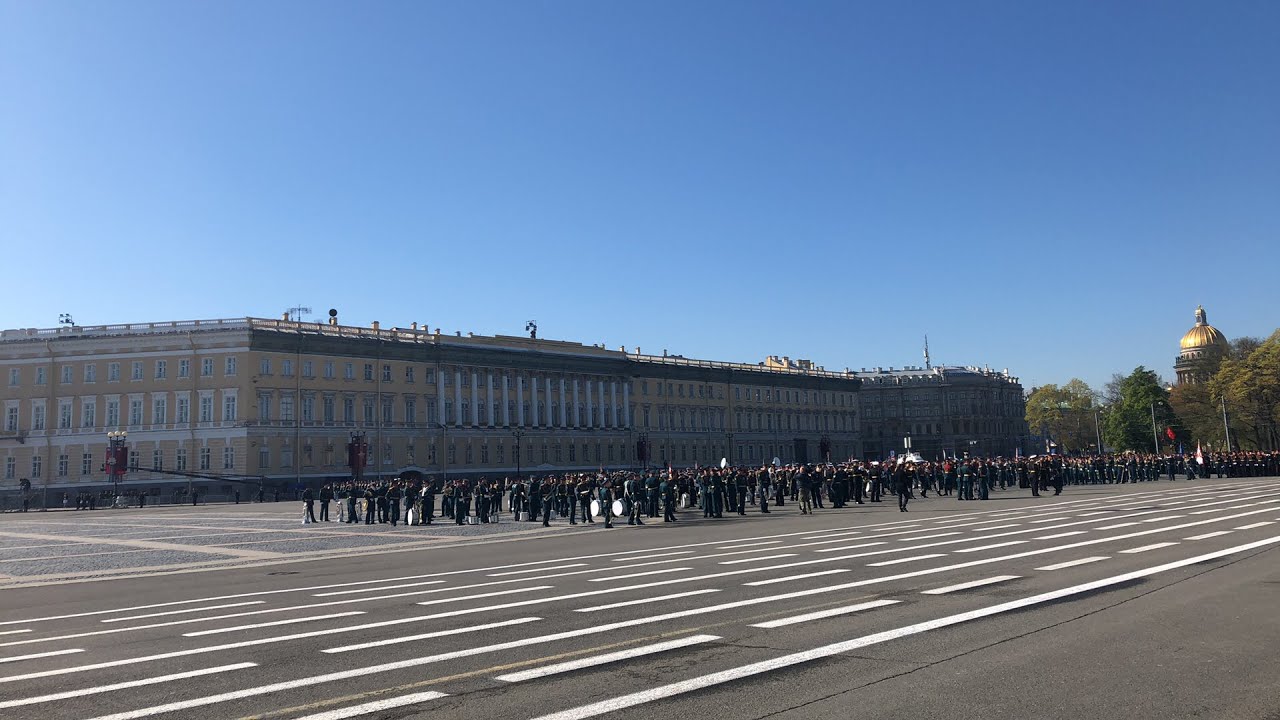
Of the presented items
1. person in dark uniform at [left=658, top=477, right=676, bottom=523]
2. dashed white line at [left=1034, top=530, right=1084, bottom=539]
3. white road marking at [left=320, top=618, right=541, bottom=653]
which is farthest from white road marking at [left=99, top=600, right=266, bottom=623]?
person in dark uniform at [left=658, top=477, right=676, bottom=523]

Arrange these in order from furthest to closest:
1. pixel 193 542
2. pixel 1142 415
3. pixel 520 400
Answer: pixel 1142 415
pixel 520 400
pixel 193 542

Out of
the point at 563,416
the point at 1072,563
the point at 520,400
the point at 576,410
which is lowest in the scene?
the point at 1072,563

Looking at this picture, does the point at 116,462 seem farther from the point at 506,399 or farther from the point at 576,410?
the point at 576,410

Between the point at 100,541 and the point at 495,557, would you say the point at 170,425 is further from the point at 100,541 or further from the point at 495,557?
the point at 495,557

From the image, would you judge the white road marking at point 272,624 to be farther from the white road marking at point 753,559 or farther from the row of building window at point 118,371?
the row of building window at point 118,371

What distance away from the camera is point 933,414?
479ft

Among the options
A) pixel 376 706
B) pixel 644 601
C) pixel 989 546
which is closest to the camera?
pixel 376 706

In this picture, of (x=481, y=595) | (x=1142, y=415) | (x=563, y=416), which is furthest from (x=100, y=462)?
(x=1142, y=415)

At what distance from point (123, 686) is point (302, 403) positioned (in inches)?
2880

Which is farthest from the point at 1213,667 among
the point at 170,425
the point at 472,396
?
the point at 472,396

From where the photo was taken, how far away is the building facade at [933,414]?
5709 inches

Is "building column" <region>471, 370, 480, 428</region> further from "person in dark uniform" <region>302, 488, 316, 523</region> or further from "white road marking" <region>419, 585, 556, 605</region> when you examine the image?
"white road marking" <region>419, 585, 556, 605</region>

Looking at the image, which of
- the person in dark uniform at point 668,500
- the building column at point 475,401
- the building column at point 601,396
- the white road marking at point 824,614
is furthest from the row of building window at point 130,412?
the white road marking at point 824,614

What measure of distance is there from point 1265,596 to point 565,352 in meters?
89.0
